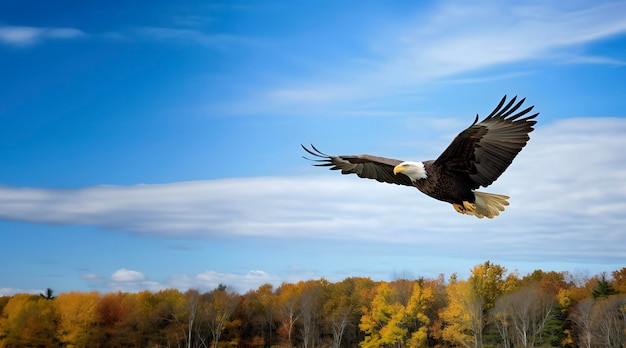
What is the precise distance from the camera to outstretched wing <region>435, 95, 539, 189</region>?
9531mm

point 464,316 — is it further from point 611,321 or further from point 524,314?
point 611,321

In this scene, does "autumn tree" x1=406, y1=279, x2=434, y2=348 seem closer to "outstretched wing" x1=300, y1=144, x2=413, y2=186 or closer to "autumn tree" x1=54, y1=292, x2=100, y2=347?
"autumn tree" x1=54, y1=292, x2=100, y2=347

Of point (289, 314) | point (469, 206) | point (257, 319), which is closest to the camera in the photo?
point (469, 206)

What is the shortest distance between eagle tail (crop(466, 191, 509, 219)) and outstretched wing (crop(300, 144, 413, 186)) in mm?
1098

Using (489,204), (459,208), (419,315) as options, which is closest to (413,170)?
(459,208)

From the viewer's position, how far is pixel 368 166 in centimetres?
1165

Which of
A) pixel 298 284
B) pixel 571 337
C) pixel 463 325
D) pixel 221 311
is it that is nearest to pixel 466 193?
pixel 463 325

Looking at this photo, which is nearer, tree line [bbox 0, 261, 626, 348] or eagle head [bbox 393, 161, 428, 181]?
eagle head [bbox 393, 161, 428, 181]

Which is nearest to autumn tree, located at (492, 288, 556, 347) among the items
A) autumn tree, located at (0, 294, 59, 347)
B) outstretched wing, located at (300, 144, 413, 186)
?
autumn tree, located at (0, 294, 59, 347)

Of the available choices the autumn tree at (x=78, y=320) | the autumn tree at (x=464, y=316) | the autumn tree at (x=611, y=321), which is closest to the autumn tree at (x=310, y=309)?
the autumn tree at (x=464, y=316)

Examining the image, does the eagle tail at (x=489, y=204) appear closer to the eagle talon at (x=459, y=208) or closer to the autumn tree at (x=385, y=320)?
the eagle talon at (x=459, y=208)

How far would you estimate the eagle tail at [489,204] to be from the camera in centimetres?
981

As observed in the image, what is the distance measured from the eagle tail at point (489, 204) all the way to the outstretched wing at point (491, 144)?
0.39m

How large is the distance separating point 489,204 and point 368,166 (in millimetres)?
2337
